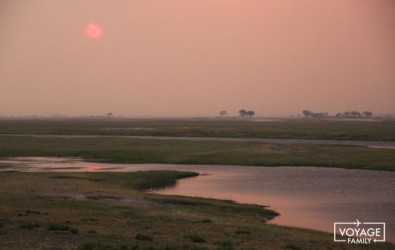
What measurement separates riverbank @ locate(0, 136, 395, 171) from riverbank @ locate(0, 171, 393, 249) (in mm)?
29935

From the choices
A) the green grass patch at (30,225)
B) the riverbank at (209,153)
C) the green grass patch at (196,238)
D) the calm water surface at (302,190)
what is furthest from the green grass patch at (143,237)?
the riverbank at (209,153)

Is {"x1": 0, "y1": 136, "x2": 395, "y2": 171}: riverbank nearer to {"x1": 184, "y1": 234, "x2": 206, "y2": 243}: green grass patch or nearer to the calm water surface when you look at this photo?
the calm water surface

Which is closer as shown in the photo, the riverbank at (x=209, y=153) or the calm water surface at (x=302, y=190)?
the calm water surface at (x=302, y=190)

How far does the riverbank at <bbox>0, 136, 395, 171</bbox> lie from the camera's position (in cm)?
6038

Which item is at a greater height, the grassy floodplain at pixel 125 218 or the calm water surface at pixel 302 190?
the grassy floodplain at pixel 125 218

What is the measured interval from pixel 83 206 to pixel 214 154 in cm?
4324

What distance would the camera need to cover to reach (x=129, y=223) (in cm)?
2267

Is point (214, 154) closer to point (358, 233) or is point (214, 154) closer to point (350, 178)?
point (350, 178)

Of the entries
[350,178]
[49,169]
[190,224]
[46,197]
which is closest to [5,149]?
[49,169]

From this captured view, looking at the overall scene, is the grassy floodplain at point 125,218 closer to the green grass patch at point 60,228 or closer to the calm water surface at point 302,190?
the green grass patch at point 60,228

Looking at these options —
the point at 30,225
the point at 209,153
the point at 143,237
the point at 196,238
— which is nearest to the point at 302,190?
the point at 196,238

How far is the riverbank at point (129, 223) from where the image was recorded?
18.5 metres

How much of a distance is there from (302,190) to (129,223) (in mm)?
19591

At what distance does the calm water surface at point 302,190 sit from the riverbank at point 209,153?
200 inches
